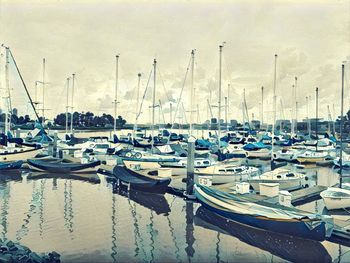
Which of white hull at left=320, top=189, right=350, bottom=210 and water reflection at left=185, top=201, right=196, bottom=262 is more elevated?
white hull at left=320, top=189, right=350, bottom=210

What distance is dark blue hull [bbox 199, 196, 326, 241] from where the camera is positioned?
702 cm

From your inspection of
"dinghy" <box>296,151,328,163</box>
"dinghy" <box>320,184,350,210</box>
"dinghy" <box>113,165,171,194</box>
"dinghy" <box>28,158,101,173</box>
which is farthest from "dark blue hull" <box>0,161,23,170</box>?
"dinghy" <box>296,151,328,163</box>

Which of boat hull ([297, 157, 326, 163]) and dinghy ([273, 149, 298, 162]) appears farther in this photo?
dinghy ([273, 149, 298, 162])

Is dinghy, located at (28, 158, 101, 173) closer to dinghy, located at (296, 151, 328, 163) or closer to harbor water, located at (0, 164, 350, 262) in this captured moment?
harbor water, located at (0, 164, 350, 262)

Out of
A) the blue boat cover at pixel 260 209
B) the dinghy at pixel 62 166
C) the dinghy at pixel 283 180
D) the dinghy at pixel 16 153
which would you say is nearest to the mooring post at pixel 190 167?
the blue boat cover at pixel 260 209

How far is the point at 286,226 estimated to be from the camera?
7.31 m

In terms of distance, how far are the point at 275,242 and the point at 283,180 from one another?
4944mm

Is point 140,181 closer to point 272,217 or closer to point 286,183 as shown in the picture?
point 286,183

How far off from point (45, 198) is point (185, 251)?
6.38 metres

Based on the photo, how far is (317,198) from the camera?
1096cm

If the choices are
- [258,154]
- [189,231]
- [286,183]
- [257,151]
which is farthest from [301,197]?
[257,151]

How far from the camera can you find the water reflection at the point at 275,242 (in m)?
6.55

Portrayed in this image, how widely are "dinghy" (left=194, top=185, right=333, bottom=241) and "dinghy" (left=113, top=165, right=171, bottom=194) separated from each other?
2995mm

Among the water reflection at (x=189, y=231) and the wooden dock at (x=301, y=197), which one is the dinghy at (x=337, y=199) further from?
the water reflection at (x=189, y=231)
